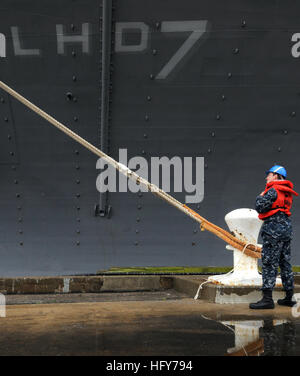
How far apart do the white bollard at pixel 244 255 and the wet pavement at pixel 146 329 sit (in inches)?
13.0

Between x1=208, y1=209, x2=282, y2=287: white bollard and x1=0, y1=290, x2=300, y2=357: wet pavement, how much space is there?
1.09 feet

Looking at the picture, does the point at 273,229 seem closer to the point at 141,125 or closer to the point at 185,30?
the point at 141,125

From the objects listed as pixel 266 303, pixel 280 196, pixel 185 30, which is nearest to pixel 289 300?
pixel 266 303

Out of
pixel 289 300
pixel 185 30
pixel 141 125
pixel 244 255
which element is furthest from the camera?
pixel 141 125

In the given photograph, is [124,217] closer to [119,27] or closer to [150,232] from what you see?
[150,232]

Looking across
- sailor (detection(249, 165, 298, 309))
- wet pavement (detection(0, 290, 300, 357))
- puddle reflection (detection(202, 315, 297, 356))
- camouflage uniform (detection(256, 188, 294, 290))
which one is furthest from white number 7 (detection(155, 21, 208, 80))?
puddle reflection (detection(202, 315, 297, 356))

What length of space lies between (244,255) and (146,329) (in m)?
1.80

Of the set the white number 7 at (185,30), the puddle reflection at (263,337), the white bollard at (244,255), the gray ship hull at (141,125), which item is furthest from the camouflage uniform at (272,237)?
the white number 7 at (185,30)

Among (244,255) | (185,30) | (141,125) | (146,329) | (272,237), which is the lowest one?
(146,329)

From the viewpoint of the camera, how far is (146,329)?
2979 mm

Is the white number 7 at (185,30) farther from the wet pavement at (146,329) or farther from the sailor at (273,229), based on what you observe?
the wet pavement at (146,329)

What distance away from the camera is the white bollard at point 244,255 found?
14.4 ft

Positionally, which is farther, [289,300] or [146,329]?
[289,300]
